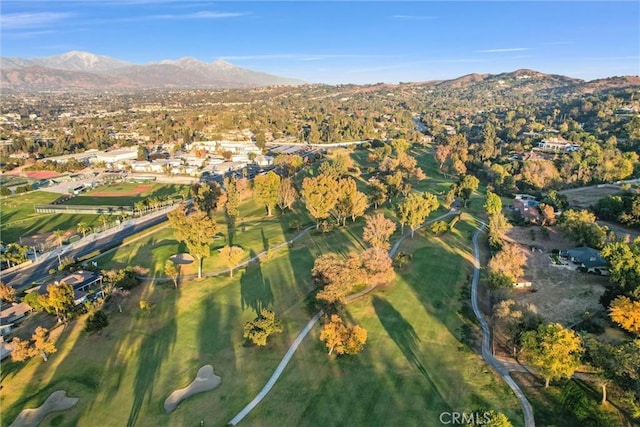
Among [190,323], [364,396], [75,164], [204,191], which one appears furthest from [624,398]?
[75,164]

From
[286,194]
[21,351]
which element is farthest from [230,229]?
[21,351]

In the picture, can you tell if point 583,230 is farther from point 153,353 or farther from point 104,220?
point 104,220

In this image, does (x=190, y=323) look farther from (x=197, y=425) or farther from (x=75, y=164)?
(x=75, y=164)

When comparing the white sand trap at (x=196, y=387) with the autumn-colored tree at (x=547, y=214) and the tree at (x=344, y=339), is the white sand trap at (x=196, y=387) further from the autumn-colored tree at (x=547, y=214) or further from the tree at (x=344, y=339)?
the autumn-colored tree at (x=547, y=214)

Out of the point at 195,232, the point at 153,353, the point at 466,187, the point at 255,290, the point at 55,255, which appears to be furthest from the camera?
the point at 466,187

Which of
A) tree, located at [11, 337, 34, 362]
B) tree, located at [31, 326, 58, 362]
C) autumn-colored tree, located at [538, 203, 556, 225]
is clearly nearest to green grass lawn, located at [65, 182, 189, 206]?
tree, located at [31, 326, 58, 362]
